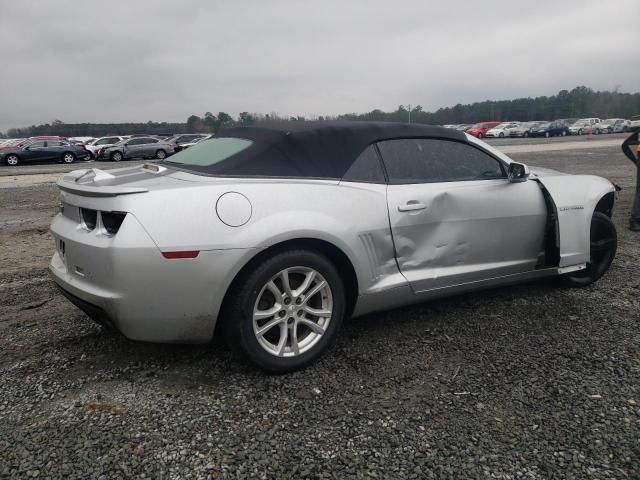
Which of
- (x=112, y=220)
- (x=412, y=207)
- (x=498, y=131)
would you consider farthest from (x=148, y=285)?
(x=498, y=131)

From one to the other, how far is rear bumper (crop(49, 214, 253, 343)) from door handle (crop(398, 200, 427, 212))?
104 centimetres

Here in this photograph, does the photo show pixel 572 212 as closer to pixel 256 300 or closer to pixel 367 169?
pixel 367 169

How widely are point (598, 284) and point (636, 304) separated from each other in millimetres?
471

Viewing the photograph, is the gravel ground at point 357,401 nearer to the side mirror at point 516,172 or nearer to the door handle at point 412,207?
the door handle at point 412,207

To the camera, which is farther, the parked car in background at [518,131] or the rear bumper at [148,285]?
the parked car in background at [518,131]

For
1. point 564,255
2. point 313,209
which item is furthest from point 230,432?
point 564,255

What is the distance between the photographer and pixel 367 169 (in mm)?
3148

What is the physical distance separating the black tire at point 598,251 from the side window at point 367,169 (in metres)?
2.02

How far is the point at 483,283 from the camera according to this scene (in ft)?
11.6

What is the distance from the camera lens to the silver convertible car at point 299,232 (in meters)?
2.50

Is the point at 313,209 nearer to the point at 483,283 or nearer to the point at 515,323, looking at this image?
the point at 483,283

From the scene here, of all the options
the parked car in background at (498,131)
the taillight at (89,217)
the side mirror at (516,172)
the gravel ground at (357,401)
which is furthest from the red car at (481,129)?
the taillight at (89,217)

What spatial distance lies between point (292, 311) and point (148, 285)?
78cm

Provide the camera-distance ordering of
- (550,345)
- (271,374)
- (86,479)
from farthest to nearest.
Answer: (550,345) → (271,374) → (86,479)
